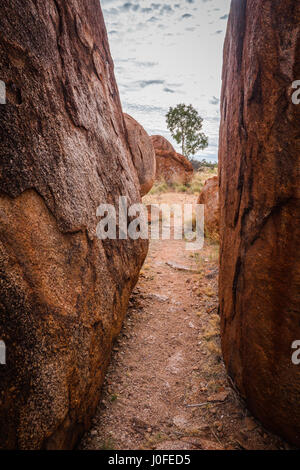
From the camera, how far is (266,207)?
205 cm

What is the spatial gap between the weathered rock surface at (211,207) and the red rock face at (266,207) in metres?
5.00

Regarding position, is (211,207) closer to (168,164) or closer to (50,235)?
(50,235)

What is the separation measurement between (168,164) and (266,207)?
14.3 meters

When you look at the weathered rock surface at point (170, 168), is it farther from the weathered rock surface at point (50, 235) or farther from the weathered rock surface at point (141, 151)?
→ the weathered rock surface at point (50, 235)

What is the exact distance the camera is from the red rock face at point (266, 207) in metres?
1.85

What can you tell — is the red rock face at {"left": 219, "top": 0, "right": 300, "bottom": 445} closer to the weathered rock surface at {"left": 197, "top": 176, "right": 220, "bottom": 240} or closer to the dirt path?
the dirt path

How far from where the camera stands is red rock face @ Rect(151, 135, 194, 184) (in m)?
15.6

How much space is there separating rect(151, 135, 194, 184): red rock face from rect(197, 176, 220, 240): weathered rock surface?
7617 mm

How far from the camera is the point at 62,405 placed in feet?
6.36

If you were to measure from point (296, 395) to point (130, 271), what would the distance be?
7.70 feet

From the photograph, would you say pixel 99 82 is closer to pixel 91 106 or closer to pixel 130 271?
pixel 91 106
